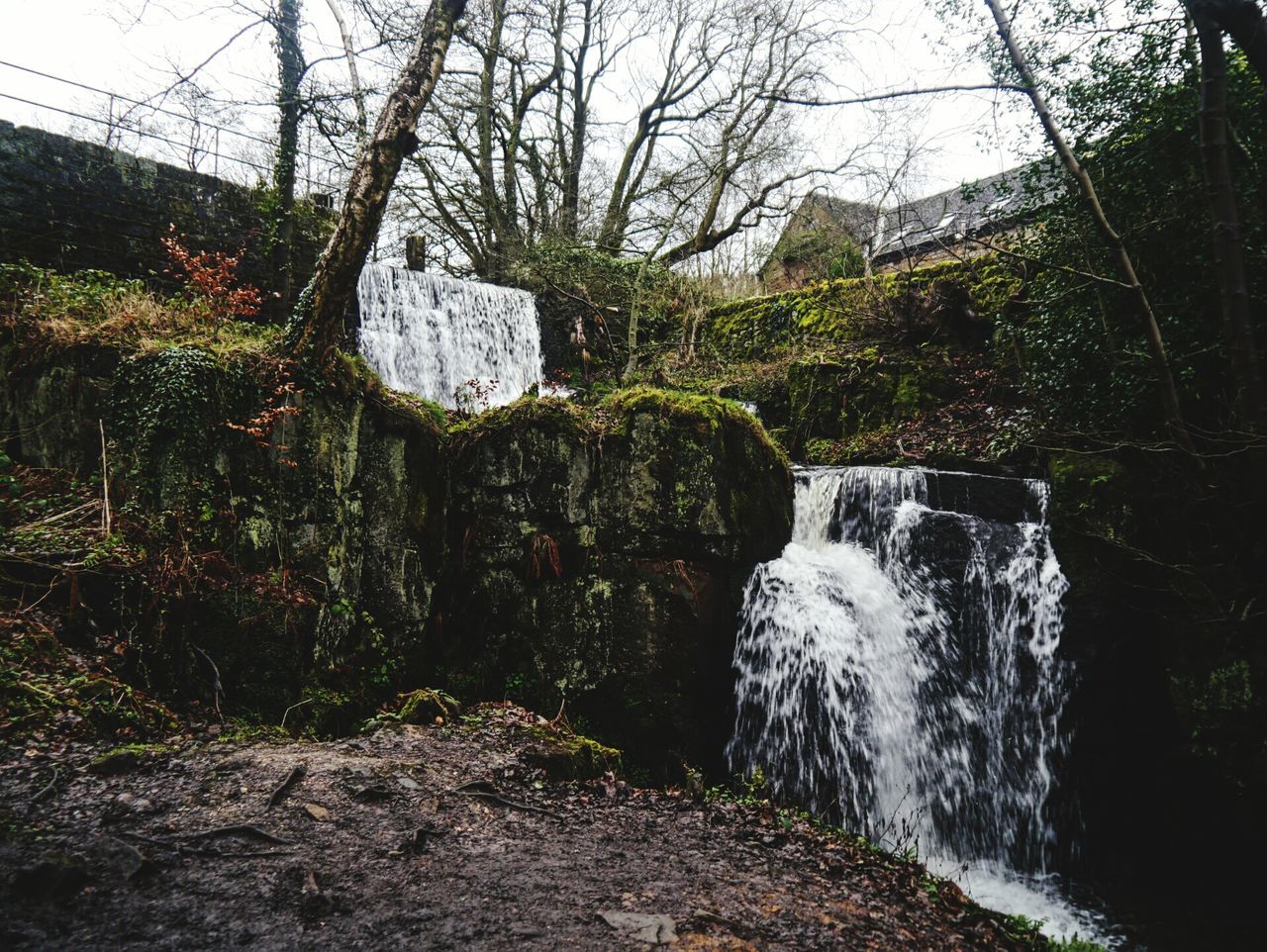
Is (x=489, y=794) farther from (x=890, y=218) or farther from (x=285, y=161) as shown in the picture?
(x=890, y=218)

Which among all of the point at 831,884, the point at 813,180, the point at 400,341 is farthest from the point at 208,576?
the point at 813,180

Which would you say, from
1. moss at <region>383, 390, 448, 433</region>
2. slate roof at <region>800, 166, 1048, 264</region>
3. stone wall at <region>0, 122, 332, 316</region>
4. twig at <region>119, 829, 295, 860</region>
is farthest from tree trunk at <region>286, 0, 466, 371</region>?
slate roof at <region>800, 166, 1048, 264</region>

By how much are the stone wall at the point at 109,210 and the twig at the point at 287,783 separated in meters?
7.44

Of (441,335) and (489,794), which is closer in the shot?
(489,794)

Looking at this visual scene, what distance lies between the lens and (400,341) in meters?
10.5

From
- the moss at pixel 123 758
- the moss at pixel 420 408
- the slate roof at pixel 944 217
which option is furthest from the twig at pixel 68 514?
the slate roof at pixel 944 217

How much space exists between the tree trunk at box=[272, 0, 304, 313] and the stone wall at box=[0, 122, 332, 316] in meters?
0.31

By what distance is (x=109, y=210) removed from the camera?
8281 millimetres

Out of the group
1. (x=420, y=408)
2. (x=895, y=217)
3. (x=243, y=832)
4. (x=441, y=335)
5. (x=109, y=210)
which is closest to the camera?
(x=243, y=832)

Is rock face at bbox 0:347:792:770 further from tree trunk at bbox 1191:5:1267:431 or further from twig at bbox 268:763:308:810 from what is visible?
tree trunk at bbox 1191:5:1267:431

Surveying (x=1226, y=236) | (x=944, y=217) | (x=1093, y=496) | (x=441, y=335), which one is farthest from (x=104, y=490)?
(x=944, y=217)

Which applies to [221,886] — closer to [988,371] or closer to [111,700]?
[111,700]

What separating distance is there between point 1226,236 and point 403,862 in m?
7.27

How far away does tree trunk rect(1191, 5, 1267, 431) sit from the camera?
4.85 metres
